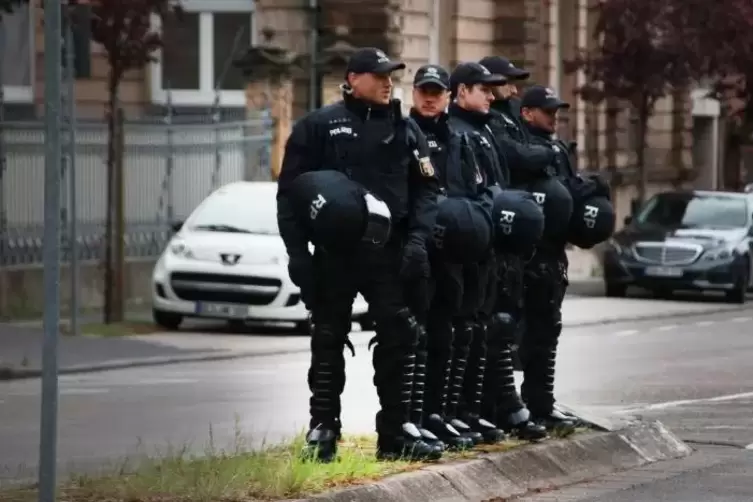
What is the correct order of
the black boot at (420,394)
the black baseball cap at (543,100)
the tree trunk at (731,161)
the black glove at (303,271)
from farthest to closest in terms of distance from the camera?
1. the tree trunk at (731,161)
2. the black baseball cap at (543,100)
3. the black boot at (420,394)
4. the black glove at (303,271)

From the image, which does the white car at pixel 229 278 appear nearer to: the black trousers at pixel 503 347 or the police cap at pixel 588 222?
the police cap at pixel 588 222

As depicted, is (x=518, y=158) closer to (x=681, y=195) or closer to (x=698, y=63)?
(x=681, y=195)

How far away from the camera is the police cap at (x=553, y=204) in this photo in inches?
488

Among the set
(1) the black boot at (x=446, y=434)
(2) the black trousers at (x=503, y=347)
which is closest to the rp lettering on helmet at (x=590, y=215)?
(2) the black trousers at (x=503, y=347)

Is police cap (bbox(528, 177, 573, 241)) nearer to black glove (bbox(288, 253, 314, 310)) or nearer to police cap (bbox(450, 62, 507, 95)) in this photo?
police cap (bbox(450, 62, 507, 95))

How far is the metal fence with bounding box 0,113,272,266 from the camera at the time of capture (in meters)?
25.1

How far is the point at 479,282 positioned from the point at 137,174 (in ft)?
54.8

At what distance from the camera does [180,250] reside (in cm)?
2362

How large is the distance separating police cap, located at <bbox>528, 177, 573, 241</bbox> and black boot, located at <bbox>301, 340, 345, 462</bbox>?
217 centimetres

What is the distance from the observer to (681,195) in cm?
3350

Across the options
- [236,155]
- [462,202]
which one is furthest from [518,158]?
[236,155]

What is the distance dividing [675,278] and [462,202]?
66.7 ft

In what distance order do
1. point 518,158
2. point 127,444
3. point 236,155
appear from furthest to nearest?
point 236,155 < point 127,444 < point 518,158

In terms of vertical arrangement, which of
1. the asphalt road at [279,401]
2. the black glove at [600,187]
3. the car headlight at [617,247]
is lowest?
the car headlight at [617,247]
